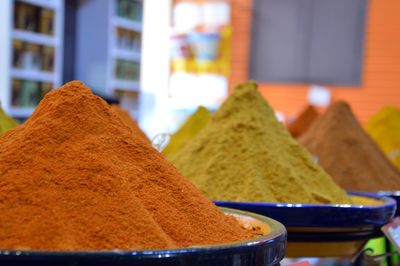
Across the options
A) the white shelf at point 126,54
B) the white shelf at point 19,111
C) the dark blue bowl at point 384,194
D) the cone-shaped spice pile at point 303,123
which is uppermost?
the white shelf at point 126,54

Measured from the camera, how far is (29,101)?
11.8 feet

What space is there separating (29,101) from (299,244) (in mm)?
2943

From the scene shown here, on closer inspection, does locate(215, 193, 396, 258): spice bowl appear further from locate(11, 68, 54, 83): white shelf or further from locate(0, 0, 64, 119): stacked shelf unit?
locate(11, 68, 54, 83): white shelf

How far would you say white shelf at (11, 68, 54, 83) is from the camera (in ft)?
11.3

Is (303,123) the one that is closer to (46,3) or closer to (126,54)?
(46,3)

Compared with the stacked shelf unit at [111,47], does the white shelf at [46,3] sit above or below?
above

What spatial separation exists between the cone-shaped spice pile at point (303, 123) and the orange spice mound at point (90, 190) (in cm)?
133

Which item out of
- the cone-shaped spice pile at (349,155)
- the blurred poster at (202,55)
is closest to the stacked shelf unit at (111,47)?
the blurred poster at (202,55)

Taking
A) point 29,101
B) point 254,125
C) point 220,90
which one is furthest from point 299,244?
point 220,90

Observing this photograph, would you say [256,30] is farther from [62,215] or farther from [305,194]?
[62,215]

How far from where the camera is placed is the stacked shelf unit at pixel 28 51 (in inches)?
127

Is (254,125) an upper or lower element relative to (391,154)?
upper

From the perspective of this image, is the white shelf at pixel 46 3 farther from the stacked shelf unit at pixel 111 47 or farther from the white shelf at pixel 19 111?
the white shelf at pixel 19 111

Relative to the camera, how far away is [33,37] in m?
3.55
